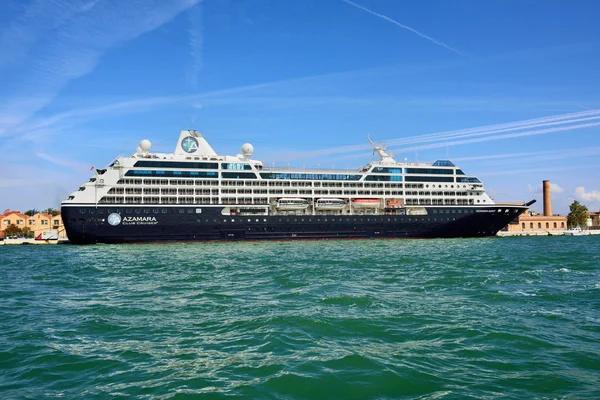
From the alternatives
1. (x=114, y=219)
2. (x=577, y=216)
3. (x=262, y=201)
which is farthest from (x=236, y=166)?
(x=577, y=216)

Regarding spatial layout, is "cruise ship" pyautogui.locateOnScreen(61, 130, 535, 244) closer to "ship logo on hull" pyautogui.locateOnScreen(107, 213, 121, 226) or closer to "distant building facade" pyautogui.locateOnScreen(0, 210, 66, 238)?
"ship logo on hull" pyautogui.locateOnScreen(107, 213, 121, 226)

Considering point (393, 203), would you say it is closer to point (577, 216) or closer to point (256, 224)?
point (256, 224)

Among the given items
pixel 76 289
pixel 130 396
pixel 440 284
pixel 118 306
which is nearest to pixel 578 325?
pixel 440 284

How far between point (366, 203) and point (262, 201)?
15.0m

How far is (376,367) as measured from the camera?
8453 millimetres

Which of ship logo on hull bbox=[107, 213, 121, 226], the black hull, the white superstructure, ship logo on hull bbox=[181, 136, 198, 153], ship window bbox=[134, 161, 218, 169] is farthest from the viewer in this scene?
ship logo on hull bbox=[181, 136, 198, 153]

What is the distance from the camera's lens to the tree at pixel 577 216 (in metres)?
113

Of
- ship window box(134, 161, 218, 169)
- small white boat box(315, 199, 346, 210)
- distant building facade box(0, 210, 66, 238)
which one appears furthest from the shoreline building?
distant building facade box(0, 210, 66, 238)

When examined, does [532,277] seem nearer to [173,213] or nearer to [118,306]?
[118,306]

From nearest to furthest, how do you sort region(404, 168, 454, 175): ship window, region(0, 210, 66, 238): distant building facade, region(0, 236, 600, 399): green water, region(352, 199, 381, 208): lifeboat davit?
region(0, 236, 600, 399): green water < region(352, 199, 381, 208): lifeboat davit < region(404, 168, 454, 175): ship window < region(0, 210, 66, 238): distant building facade

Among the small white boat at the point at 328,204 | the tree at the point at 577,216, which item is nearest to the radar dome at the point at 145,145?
the small white boat at the point at 328,204

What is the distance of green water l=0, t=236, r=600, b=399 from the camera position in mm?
7648

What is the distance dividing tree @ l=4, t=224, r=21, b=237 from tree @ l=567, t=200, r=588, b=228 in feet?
445

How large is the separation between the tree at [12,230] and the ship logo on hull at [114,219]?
159 ft
